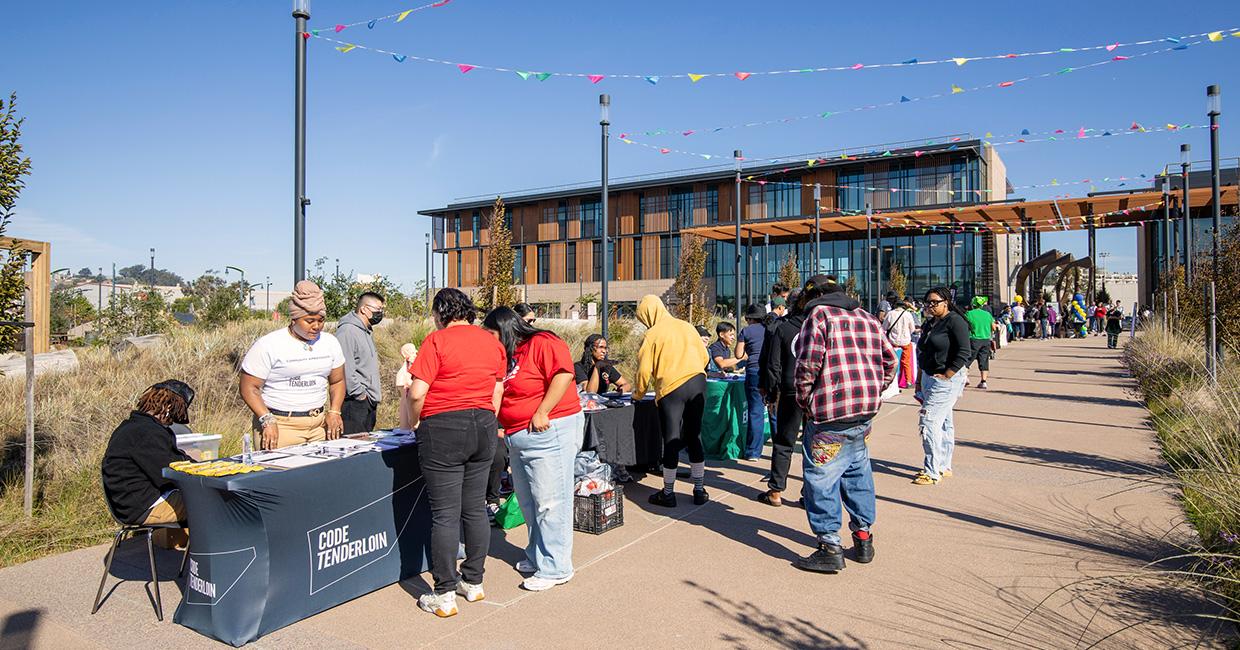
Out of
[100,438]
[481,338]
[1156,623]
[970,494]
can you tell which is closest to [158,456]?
[481,338]

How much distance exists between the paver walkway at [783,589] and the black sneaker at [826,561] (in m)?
0.12

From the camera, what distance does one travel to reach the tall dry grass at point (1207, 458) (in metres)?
4.34

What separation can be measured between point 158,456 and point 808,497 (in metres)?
4.15

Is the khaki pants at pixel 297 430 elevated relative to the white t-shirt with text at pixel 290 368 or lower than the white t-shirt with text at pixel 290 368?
lower

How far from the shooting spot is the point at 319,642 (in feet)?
13.5

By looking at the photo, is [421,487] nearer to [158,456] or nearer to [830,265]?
[158,456]

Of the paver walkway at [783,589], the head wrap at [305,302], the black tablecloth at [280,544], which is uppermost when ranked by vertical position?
the head wrap at [305,302]

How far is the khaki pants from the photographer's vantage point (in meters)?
5.55

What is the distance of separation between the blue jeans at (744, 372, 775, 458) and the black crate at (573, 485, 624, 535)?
2960 mm

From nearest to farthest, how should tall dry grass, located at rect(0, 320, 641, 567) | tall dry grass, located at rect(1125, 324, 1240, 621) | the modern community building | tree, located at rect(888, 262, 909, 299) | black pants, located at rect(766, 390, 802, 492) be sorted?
tall dry grass, located at rect(1125, 324, 1240, 621) < tall dry grass, located at rect(0, 320, 641, 567) < black pants, located at rect(766, 390, 802, 492) < the modern community building < tree, located at rect(888, 262, 909, 299)

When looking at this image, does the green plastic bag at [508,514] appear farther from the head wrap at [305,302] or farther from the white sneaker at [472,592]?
the head wrap at [305,302]

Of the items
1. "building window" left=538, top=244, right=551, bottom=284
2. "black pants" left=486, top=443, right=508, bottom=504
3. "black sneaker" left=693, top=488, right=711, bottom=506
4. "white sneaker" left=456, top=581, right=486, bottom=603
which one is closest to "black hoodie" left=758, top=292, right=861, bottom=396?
"black sneaker" left=693, top=488, right=711, bottom=506

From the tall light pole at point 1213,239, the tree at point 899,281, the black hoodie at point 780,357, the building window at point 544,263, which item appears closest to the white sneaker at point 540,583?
the black hoodie at point 780,357

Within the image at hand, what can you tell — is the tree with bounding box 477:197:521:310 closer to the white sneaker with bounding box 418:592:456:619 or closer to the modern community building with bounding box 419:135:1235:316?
the modern community building with bounding box 419:135:1235:316
